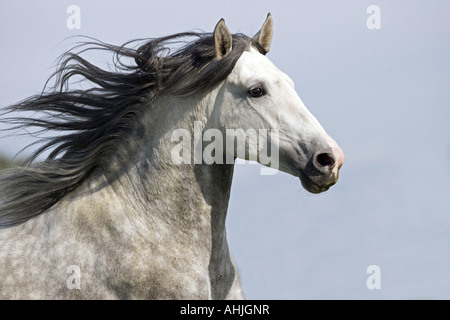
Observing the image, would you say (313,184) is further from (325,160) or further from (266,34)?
(266,34)

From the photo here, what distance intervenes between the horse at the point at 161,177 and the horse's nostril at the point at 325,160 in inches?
0.4

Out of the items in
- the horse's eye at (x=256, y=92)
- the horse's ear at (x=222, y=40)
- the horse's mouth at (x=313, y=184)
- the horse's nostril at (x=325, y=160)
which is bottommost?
the horse's mouth at (x=313, y=184)

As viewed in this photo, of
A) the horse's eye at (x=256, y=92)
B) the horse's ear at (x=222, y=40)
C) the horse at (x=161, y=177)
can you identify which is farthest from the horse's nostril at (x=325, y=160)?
the horse's ear at (x=222, y=40)

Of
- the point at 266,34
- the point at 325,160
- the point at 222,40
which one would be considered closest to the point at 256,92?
the point at 222,40

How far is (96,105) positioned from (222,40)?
136 centimetres

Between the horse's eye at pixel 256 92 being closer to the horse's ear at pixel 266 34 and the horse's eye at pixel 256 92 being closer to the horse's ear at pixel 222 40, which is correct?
the horse's ear at pixel 222 40

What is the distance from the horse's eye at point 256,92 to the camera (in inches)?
252

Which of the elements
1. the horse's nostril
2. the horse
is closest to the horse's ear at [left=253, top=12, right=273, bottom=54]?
the horse

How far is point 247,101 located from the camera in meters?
6.41

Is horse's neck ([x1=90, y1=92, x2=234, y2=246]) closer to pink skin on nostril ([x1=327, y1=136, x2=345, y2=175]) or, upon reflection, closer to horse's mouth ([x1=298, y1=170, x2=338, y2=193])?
horse's mouth ([x1=298, y1=170, x2=338, y2=193])

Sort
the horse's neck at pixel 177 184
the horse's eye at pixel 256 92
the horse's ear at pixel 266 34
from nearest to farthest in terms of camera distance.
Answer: the horse's eye at pixel 256 92, the horse's neck at pixel 177 184, the horse's ear at pixel 266 34

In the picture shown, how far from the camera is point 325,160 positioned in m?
6.13

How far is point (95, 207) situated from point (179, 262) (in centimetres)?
86
